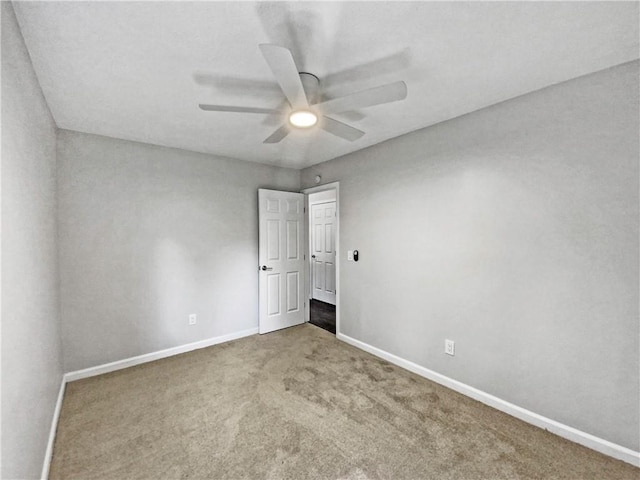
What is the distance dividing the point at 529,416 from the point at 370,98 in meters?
2.49

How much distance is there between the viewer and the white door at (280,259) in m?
3.83

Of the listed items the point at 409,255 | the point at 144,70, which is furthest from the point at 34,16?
the point at 409,255

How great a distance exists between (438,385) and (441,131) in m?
2.33

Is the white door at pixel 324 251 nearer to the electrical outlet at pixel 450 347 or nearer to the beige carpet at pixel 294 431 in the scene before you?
the beige carpet at pixel 294 431

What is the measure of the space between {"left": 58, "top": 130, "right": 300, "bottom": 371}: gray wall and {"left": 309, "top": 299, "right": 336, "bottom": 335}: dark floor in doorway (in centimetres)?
107

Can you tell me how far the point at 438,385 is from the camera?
2537 millimetres

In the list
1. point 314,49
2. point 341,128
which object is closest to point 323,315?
point 341,128

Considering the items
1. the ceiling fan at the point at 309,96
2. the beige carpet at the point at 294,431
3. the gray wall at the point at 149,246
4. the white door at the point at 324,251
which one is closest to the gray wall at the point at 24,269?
the beige carpet at the point at 294,431

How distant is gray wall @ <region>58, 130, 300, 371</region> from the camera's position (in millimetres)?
2664

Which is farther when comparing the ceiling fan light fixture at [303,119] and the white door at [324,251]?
the white door at [324,251]

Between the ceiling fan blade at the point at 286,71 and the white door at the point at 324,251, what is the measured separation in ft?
12.5

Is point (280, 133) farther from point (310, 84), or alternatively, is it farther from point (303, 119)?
point (310, 84)

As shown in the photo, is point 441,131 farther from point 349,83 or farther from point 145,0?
point 145,0

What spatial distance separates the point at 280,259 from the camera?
4.02 metres
